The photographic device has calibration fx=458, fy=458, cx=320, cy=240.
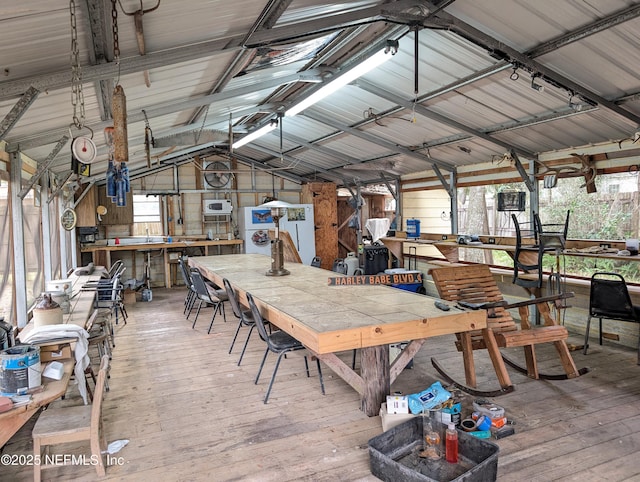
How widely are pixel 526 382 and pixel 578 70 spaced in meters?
3.06

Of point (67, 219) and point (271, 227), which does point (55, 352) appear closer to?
point (67, 219)

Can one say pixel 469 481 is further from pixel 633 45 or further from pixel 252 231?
pixel 252 231

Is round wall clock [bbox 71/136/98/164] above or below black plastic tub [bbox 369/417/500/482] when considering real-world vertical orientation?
above

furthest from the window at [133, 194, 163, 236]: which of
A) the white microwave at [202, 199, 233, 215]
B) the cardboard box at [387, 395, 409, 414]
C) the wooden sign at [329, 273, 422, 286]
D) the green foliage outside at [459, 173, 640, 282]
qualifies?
the cardboard box at [387, 395, 409, 414]

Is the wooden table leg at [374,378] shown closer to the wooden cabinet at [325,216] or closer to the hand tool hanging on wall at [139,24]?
the hand tool hanging on wall at [139,24]

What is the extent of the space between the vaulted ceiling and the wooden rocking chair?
6.98ft

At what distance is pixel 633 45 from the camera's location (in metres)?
3.86

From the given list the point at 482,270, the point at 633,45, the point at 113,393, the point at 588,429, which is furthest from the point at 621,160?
the point at 113,393

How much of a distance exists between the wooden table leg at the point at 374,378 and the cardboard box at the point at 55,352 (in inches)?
77.9

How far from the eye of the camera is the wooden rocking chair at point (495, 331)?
3.76 m

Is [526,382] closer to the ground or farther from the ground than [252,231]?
closer to the ground

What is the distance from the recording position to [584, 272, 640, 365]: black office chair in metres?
4.45

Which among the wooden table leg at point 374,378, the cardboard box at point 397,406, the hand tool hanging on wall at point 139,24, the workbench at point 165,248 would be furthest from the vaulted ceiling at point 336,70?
the cardboard box at point 397,406

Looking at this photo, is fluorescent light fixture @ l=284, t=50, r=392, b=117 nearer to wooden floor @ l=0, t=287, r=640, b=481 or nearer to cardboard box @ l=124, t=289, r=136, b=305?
wooden floor @ l=0, t=287, r=640, b=481
